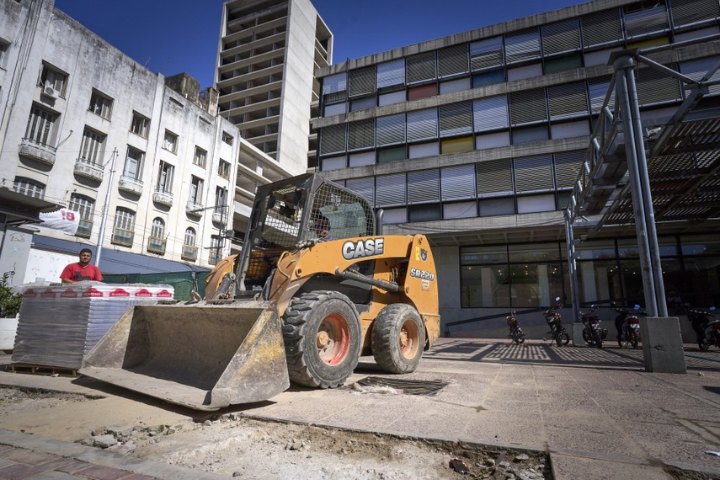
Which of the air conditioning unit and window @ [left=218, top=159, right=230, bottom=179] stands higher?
window @ [left=218, top=159, right=230, bottom=179]

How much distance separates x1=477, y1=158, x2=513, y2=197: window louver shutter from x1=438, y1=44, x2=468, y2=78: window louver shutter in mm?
5354

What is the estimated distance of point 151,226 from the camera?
79.6 feet

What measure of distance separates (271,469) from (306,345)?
1.77 m

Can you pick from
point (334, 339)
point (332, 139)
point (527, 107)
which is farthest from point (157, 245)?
point (334, 339)

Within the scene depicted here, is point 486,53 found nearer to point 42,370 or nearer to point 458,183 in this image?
point 458,183

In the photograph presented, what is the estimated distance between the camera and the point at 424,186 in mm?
18047

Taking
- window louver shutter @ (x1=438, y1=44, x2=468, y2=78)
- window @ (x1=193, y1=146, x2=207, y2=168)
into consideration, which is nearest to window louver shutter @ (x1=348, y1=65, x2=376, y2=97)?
window louver shutter @ (x1=438, y1=44, x2=468, y2=78)

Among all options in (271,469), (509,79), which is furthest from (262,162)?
(271,469)

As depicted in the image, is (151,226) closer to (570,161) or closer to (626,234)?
(570,161)

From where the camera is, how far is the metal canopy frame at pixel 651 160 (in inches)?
248

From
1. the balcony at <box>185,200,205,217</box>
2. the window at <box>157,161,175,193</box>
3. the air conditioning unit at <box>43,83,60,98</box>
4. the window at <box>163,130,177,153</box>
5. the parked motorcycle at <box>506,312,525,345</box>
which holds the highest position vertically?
the window at <box>163,130,177,153</box>

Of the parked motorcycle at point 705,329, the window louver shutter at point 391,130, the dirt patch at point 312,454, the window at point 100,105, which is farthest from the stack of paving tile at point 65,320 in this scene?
the window at point 100,105

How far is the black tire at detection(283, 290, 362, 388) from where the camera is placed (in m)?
4.01

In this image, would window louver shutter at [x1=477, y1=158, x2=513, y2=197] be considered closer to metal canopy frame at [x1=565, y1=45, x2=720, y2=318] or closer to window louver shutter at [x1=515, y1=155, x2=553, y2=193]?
window louver shutter at [x1=515, y1=155, x2=553, y2=193]
